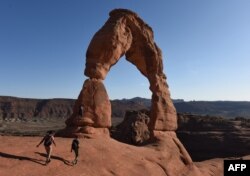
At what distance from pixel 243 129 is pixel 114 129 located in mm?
16950

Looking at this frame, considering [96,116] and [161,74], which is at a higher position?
[161,74]

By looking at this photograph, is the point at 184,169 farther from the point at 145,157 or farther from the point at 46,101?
the point at 46,101

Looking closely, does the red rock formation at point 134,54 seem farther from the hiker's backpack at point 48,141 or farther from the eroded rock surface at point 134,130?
the eroded rock surface at point 134,130

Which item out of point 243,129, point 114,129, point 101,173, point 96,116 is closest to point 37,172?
point 101,173

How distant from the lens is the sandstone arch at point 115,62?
53.7 feet

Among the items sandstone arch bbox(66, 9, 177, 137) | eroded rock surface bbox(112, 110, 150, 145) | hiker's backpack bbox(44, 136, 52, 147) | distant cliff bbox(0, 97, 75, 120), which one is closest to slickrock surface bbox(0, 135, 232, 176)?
hiker's backpack bbox(44, 136, 52, 147)

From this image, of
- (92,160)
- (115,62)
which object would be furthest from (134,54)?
(92,160)

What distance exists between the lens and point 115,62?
1877cm

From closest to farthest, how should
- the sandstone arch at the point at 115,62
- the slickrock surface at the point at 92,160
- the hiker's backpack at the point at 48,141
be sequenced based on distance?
the slickrock surface at the point at 92,160 < the hiker's backpack at the point at 48,141 < the sandstone arch at the point at 115,62

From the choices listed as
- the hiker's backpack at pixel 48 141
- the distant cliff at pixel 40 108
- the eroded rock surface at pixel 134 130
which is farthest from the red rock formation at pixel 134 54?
the distant cliff at pixel 40 108

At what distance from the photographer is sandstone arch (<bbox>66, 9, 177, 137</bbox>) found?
1636cm

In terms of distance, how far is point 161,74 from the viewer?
22.5 meters

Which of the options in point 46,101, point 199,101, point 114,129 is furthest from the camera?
point 199,101

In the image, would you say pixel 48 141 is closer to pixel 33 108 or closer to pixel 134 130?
pixel 134 130
